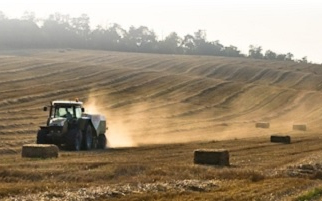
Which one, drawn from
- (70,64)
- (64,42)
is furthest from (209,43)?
(70,64)

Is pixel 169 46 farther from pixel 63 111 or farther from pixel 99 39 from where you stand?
pixel 63 111

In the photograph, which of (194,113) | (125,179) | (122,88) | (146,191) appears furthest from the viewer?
(122,88)

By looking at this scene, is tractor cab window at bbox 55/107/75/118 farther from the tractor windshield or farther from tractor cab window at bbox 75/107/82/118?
tractor cab window at bbox 75/107/82/118

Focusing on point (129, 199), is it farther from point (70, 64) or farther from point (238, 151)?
point (70, 64)

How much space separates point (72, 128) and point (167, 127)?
17.3 m

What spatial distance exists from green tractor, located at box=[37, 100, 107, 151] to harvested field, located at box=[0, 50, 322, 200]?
1.06 metres

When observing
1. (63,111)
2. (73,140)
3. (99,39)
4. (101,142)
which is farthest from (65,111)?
(99,39)

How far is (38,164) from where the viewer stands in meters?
17.8

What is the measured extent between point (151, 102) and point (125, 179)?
36.6m

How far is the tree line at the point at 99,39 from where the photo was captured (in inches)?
4419

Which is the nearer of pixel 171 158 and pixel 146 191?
pixel 146 191

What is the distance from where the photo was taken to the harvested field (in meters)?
14.7

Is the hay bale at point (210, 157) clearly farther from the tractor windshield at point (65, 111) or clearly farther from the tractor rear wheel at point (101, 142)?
the tractor rear wheel at point (101, 142)

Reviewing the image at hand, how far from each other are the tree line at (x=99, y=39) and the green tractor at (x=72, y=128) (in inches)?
3013
